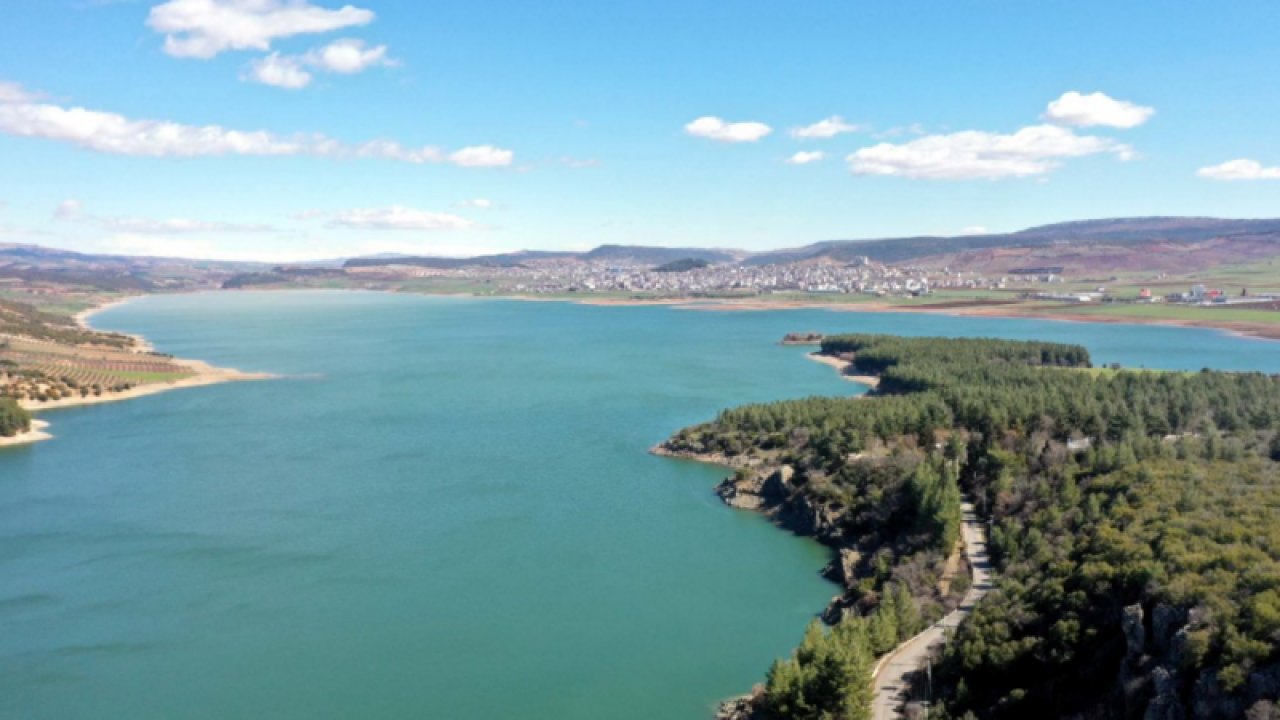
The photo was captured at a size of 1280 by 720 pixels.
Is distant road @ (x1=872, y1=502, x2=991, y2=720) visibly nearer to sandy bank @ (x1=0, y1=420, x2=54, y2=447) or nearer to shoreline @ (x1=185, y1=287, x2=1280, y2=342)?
sandy bank @ (x1=0, y1=420, x2=54, y2=447)

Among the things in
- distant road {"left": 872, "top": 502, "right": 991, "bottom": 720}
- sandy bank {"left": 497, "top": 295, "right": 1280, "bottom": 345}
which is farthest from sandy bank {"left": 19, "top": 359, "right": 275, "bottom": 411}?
sandy bank {"left": 497, "top": 295, "right": 1280, "bottom": 345}

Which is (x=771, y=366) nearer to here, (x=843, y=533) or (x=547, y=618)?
(x=843, y=533)

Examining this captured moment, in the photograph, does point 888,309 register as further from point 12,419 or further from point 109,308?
point 109,308

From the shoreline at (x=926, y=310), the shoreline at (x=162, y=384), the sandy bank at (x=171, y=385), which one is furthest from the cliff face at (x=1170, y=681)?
the shoreline at (x=926, y=310)

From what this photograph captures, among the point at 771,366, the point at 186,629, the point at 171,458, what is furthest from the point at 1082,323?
the point at 186,629

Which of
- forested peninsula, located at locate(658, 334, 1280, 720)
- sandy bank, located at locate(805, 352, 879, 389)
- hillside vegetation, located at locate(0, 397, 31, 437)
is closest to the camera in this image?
forested peninsula, located at locate(658, 334, 1280, 720)

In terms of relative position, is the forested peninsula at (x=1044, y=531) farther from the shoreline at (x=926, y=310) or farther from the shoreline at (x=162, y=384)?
the shoreline at (x=926, y=310)

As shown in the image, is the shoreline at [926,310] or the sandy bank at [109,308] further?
the shoreline at [926,310]
